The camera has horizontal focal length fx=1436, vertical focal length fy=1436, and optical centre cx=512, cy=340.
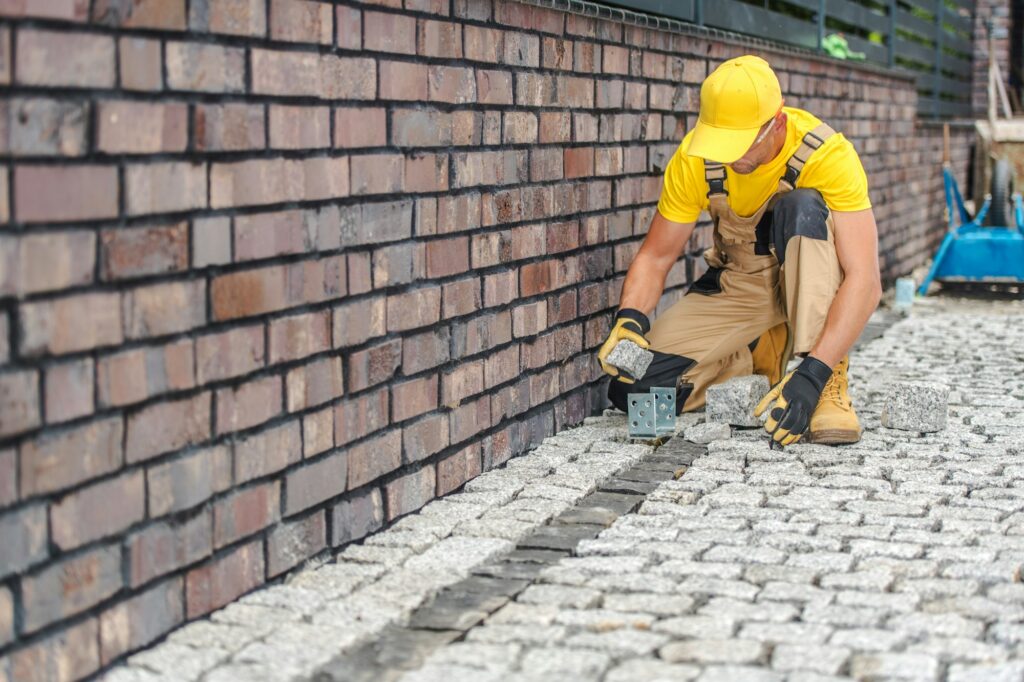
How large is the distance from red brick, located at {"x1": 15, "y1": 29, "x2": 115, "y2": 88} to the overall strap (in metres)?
2.98

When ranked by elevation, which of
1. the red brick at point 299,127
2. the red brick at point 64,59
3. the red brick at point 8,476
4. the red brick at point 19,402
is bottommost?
the red brick at point 8,476

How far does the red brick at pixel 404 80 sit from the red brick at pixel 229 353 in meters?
0.87

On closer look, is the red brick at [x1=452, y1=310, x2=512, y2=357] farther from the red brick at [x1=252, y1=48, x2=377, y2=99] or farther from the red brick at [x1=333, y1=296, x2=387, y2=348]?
the red brick at [x1=252, y1=48, x2=377, y2=99]

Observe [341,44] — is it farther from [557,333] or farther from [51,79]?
[557,333]

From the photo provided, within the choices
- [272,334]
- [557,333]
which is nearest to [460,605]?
[272,334]

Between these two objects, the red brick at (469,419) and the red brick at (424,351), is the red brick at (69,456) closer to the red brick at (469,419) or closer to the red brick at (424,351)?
the red brick at (424,351)

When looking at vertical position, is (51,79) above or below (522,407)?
above

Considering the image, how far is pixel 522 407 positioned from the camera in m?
4.86

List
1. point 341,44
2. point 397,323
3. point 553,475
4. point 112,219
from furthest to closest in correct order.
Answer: point 553,475, point 397,323, point 341,44, point 112,219

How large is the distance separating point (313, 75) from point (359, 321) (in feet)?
2.18

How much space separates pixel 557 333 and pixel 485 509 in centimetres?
115

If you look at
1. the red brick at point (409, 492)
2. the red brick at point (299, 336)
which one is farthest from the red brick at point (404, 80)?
the red brick at point (409, 492)

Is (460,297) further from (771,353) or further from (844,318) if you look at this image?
(771,353)

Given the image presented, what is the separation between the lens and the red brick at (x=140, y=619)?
2.85 m
